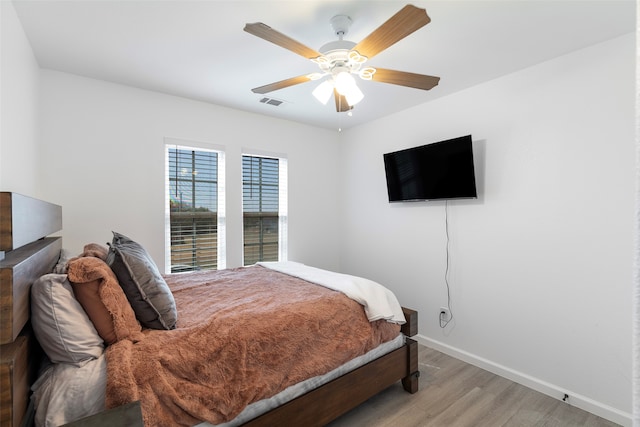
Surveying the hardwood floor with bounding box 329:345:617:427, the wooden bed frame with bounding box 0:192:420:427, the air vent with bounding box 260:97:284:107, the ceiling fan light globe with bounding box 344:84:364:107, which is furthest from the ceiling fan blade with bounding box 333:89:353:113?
the hardwood floor with bounding box 329:345:617:427

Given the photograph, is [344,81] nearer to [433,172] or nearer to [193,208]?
[433,172]

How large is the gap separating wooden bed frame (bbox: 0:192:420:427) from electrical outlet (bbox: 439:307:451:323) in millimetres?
1224

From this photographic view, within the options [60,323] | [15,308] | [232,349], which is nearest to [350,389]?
[232,349]

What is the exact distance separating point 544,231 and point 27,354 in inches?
128

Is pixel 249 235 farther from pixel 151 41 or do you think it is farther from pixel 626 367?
pixel 626 367

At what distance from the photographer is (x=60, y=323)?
1213mm

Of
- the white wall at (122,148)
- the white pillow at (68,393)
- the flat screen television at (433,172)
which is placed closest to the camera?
the white pillow at (68,393)

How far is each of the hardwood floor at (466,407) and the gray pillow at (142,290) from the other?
54.0 inches

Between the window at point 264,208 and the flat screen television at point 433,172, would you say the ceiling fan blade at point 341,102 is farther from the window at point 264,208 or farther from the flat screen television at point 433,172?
the window at point 264,208

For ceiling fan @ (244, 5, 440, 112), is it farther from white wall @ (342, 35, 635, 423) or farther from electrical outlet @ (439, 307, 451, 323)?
electrical outlet @ (439, 307, 451, 323)

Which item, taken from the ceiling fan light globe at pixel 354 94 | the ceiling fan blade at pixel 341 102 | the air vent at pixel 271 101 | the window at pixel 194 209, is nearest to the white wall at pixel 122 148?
the window at pixel 194 209

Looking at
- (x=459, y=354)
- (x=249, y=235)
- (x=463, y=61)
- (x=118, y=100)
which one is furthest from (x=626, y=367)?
(x=118, y=100)

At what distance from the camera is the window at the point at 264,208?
3.70 m

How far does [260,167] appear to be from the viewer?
380cm
